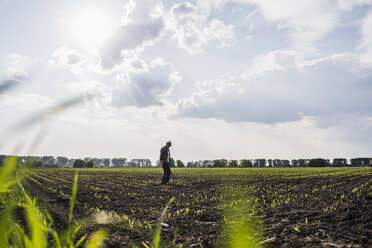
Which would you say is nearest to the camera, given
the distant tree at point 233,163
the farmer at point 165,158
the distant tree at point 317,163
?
the farmer at point 165,158

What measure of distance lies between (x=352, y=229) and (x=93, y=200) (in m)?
7.98

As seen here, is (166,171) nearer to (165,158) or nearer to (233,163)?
(165,158)

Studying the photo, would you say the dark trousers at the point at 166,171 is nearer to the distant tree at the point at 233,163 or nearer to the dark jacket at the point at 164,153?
the dark jacket at the point at 164,153

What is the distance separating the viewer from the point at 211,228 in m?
5.07

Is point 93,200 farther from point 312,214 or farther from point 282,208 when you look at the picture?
point 312,214

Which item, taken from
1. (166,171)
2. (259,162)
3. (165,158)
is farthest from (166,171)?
(259,162)

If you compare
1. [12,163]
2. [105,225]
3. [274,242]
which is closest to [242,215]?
[274,242]

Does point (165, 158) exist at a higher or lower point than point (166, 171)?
higher

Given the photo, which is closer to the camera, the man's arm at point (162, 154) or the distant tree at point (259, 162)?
the man's arm at point (162, 154)

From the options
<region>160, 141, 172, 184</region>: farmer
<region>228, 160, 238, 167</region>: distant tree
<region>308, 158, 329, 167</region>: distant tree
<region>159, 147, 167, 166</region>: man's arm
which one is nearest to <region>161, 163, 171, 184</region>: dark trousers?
<region>160, 141, 172, 184</region>: farmer

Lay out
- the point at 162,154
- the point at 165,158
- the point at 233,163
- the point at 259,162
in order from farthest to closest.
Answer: the point at 259,162, the point at 233,163, the point at 162,154, the point at 165,158

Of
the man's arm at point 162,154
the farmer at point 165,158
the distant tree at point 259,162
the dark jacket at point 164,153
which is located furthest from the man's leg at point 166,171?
the distant tree at point 259,162

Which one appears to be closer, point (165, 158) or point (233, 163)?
point (165, 158)

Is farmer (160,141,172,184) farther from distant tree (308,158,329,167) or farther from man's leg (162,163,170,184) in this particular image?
distant tree (308,158,329,167)
